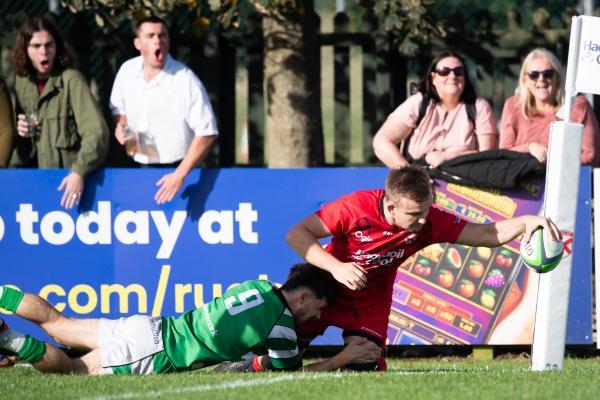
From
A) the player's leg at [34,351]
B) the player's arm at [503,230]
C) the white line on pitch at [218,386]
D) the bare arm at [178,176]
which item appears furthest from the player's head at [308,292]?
the bare arm at [178,176]

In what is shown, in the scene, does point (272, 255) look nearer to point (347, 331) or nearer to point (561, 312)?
point (347, 331)

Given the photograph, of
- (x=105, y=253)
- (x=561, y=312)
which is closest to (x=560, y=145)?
(x=561, y=312)

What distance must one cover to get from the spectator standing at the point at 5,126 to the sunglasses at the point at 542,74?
437cm

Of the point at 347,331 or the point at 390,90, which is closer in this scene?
the point at 347,331

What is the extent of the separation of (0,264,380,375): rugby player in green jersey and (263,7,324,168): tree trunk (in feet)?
13.7

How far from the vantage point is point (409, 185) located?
7406 millimetres

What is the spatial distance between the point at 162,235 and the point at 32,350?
2380 mm

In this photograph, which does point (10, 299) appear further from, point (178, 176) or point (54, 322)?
point (178, 176)

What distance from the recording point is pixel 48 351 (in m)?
7.72

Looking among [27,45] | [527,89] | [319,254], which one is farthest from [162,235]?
[527,89]

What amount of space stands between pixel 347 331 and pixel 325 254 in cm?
95

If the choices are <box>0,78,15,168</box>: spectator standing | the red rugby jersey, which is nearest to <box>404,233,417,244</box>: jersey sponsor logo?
the red rugby jersey

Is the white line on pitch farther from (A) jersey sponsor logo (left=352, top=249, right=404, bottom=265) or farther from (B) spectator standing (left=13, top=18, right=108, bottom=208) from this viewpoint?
(B) spectator standing (left=13, top=18, right=108, bottom=208)

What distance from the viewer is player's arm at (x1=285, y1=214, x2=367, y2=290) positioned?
7.31 m
